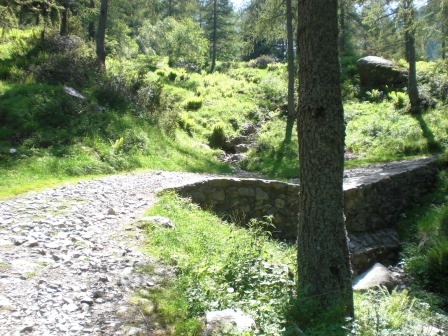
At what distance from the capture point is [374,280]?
297 inches

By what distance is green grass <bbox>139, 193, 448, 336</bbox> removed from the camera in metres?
3.85

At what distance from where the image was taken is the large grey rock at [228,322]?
346cm

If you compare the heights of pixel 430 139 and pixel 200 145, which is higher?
pixel 430 139

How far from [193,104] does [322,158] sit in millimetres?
18722

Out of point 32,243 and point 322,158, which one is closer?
point 322,158

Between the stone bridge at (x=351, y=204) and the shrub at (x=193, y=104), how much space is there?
12945 mm

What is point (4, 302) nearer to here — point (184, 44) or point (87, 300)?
point (87, 300)

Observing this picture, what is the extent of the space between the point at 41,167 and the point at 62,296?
6150 millimetres

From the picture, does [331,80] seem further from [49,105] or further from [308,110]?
[49,105]

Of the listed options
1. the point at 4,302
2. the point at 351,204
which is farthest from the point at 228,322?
the point at 351,204

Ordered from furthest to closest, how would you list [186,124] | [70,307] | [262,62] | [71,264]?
1. [262,62]
2. [186,124]
3. [71,264]
4. [70,307]

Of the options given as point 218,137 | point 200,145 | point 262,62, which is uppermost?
point 262,62

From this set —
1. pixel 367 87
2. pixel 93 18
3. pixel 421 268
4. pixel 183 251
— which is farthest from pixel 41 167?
pixel 367 87

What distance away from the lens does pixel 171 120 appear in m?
16.2
